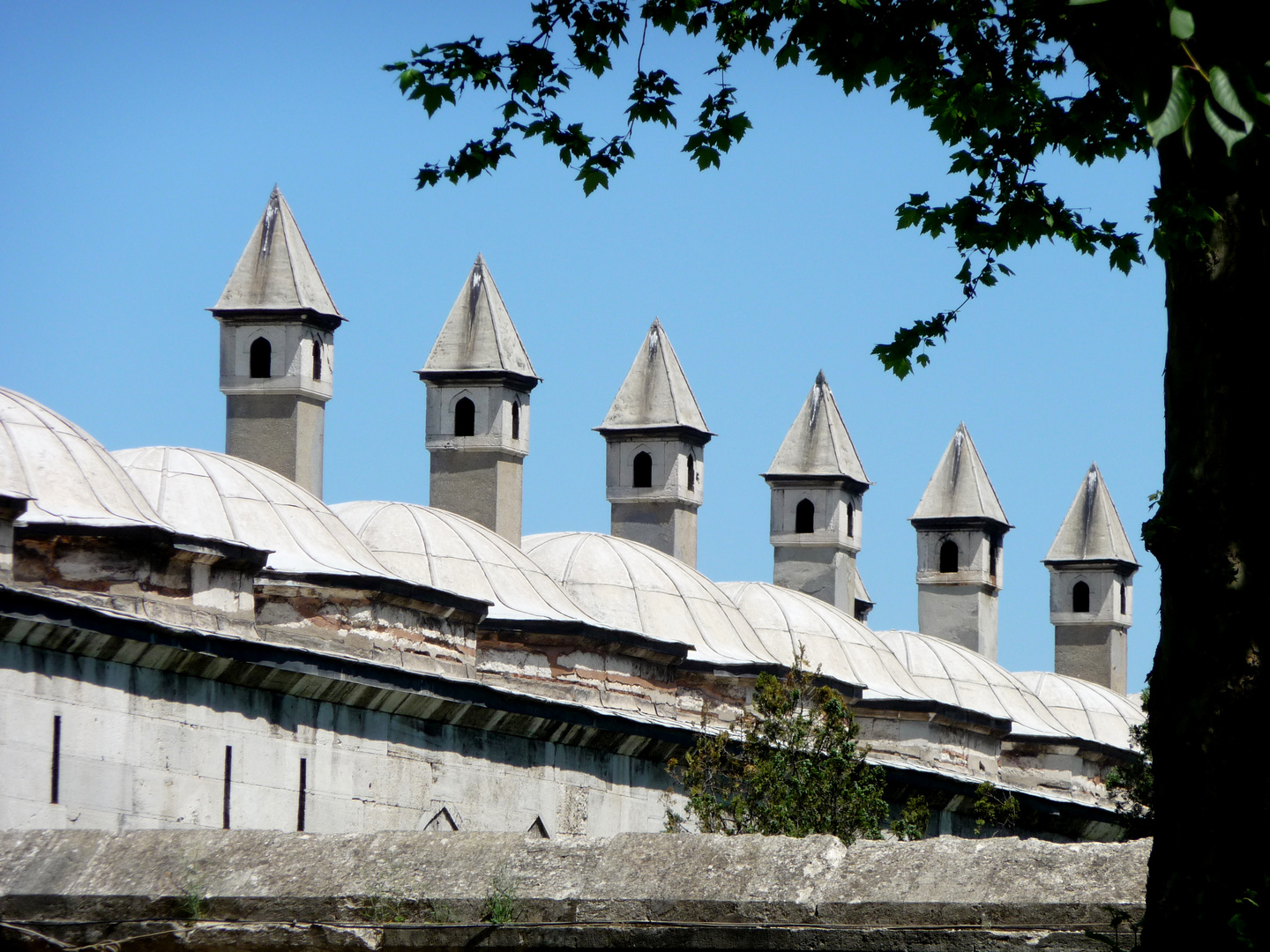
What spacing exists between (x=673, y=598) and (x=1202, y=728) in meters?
22.9

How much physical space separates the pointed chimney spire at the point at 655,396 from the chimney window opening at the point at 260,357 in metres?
7.45

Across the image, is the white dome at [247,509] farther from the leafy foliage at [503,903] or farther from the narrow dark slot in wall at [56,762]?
the leafy foliage at [503,903]

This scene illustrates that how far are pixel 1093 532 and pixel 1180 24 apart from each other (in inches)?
1728

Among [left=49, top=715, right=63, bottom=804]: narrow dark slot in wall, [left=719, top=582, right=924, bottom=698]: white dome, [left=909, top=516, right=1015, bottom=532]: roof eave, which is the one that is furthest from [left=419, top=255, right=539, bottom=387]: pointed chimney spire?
[left=49, top=715, right=63, bottom=804]: narrow dark slot in wall

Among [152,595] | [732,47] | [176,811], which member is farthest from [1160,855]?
[152,595]

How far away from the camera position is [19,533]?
16344 mm

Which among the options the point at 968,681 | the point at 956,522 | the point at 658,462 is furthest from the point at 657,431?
the point at 956,522

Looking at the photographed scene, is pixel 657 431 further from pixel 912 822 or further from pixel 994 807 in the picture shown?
pixel 912 822

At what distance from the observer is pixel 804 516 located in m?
39.1

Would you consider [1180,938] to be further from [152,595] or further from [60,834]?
[152,595]

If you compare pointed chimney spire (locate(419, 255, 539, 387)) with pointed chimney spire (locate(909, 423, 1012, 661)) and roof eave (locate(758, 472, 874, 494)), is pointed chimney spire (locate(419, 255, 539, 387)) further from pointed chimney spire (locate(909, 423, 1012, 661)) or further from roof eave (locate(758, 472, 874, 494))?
pointed chimney spire (locate(909, 423, 1012, 661))

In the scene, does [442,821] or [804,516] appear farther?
[804,516]

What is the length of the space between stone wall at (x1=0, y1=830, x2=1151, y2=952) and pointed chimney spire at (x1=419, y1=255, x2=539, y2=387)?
25.3 metres

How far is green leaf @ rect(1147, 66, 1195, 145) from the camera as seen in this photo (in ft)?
14.4
